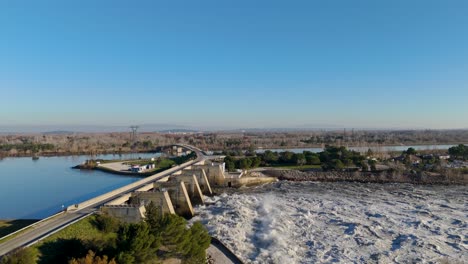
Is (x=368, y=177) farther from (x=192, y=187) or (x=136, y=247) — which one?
(x=136, y=247)

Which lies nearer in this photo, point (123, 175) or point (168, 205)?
point (168, 205)

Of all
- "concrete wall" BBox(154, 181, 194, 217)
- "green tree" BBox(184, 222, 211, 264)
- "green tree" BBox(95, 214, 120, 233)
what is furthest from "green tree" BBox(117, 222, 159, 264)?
"concrete wall" BBox(154, 181, 194, 217)

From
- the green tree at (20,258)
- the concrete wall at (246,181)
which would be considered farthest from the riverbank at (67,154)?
the green tree at (20,258)

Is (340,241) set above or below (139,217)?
below

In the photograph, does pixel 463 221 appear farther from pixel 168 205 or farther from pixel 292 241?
pixel 168 205

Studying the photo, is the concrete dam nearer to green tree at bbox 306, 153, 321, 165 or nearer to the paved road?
the paved road

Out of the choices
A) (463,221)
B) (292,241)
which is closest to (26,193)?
(292,241)
